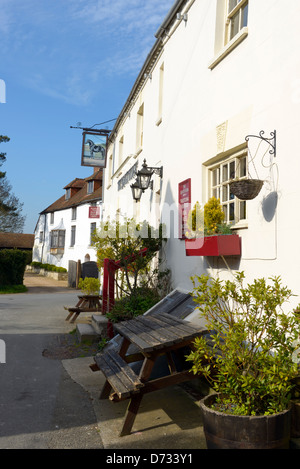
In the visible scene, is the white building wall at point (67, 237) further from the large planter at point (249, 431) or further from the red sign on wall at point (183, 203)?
the large planter at point (249, 431)

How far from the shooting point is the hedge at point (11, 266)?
68.3ft

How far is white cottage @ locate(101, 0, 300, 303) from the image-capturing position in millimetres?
4406

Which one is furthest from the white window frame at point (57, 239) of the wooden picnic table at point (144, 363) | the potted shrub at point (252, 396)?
the potted shrub at point (252, 396)

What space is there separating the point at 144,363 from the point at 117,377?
0.30 metres

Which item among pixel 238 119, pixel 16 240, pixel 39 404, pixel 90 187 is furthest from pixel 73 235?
pixel 39 404

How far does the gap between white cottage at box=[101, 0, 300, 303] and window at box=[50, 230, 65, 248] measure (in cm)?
2669

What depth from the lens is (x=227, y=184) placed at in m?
5.86

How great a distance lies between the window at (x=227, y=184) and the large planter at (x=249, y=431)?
115 inches

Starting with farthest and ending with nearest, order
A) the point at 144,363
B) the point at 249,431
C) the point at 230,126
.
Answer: the point at 230,126 → the point at 144,363 → the point at 249,431

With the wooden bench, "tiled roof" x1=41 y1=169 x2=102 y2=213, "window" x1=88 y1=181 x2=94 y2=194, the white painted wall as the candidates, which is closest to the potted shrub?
the wooden bench

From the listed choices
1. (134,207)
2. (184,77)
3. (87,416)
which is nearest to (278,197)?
(87,416)

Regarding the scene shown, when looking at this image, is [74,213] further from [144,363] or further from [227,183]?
[144,363]

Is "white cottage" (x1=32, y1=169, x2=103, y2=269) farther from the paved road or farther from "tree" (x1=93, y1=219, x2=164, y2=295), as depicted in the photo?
the paved road
